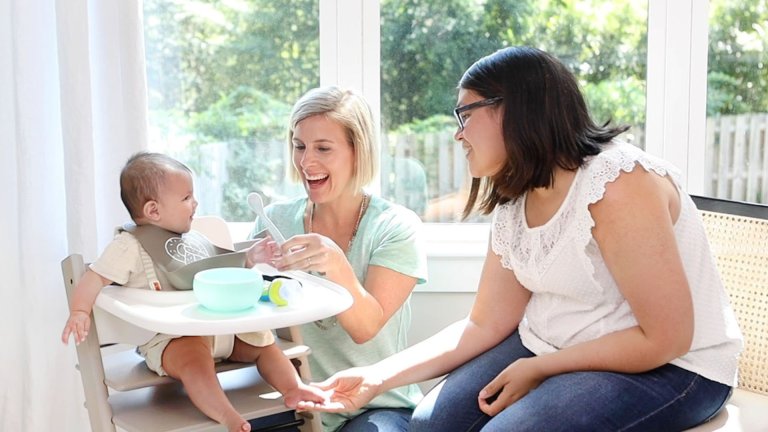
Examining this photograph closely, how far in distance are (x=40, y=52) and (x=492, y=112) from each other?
1067 mm

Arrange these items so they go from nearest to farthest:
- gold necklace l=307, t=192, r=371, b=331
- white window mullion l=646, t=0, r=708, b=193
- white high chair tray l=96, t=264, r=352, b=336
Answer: white high chair tray l=96, t=264, r=352, b=336
gold necklace l=307, t=192, r=371, b=331
white window mullion l=646, t=0, r=708, b=193

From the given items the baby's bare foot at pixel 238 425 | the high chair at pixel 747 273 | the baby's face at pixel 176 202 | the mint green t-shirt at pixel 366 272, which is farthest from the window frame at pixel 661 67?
the baby's bare foot at pixel 238 425

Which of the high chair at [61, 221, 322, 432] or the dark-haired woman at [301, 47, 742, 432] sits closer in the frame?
the dark-haired woman at [301, 47, 742, 432]

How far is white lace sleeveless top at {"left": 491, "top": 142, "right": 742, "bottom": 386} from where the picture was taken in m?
1.59

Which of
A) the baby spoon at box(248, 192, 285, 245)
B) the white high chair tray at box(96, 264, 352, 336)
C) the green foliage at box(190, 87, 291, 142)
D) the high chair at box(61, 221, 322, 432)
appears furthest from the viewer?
the green foliage at box(190, 87, 291, 142)

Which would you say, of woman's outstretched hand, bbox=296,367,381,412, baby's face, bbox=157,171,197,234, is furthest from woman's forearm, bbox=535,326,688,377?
baby's face, bbox=157,171,197,234

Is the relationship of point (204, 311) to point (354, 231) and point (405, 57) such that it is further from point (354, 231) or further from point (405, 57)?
point (405, 57)

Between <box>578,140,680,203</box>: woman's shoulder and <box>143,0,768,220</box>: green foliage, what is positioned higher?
<box>143,0,768,220</box>: green foliage

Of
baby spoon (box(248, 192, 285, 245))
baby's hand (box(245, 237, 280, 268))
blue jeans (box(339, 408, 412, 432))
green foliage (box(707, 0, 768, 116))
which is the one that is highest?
green foliage (box(707, 0, 768, 116))

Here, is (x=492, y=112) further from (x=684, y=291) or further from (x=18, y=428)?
(x=18, y=428)

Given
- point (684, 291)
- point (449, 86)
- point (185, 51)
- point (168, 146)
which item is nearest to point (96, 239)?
point (168, 146)

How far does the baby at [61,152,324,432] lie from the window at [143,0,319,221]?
27.7 inches

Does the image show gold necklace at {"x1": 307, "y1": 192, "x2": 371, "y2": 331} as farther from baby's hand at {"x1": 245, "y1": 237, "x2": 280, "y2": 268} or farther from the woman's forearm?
the woman's forearm

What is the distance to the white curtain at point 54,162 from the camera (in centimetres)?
213
